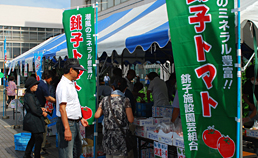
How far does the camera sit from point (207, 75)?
311 cm

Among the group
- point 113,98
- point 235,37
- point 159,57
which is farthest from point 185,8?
point 159,57

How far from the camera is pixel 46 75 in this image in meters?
6.78

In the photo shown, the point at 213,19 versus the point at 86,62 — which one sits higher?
the point at 213,19

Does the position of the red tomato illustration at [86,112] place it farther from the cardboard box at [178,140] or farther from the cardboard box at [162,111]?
the cardboard box at [178,140]

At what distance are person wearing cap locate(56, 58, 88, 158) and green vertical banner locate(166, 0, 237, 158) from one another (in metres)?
1.70

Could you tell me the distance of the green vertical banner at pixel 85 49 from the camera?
196 inches

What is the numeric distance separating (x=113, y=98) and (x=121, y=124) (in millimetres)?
429

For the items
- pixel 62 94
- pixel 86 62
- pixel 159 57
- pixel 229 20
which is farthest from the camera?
pixel 159 57

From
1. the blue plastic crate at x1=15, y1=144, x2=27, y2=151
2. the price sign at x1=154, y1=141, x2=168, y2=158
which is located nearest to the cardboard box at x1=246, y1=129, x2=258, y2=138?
the price sign at x1=154, y1=141, x2=168, y2=158

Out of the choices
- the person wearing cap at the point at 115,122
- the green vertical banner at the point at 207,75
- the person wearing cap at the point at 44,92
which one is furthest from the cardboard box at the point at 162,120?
the person wearing cap at the point at 44,92

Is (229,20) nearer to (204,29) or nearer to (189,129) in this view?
(204,29)

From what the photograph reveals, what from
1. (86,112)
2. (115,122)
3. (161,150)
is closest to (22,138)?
(86,112)

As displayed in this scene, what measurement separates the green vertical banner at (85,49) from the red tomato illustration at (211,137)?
236 cm

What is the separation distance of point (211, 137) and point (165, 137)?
Answer: 1309mm
